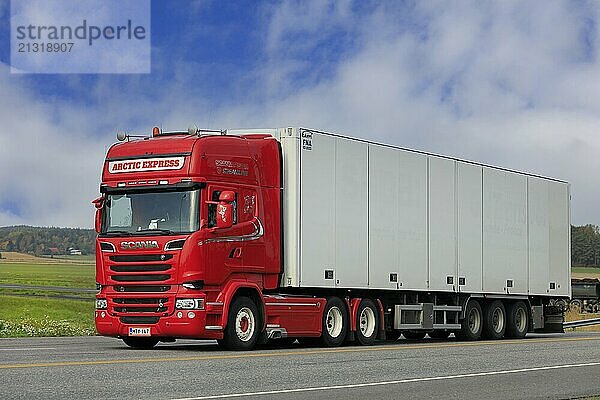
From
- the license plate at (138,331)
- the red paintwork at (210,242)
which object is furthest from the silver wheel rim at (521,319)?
the license plate at (138,331)

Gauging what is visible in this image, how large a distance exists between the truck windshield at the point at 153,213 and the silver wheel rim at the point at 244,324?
1.90m

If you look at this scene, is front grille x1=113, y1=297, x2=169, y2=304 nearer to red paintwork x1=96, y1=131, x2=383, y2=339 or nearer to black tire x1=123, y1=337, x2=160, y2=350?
red paintwork x1=96, y1=131, x2=383, y2=339

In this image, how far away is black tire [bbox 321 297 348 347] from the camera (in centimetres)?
2322

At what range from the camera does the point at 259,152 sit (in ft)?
73.0

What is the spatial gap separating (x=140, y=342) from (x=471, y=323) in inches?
376

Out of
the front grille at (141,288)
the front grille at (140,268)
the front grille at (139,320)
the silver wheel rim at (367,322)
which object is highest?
the front grille at (140,268)

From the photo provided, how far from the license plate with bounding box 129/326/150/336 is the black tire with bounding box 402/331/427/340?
335 inches

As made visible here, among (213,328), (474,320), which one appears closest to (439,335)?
(474,320)

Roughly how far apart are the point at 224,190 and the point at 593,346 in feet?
28.2

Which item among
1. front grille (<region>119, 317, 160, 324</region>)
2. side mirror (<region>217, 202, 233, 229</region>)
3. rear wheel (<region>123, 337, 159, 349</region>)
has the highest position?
side mirror (<region>217, 202, 233, 229</region>)

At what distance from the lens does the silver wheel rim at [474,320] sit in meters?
28.7

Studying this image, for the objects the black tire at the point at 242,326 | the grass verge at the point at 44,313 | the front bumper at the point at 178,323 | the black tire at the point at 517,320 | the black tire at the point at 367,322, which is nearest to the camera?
the front bumper at the point at 178,323

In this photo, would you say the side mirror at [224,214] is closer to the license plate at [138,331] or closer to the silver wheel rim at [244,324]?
the silver wheel rim at [244,324]

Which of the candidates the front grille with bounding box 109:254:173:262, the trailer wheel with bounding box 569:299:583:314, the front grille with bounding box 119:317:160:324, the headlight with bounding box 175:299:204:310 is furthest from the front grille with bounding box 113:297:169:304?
the trailer wheel with bounding box 569:299:583:314
